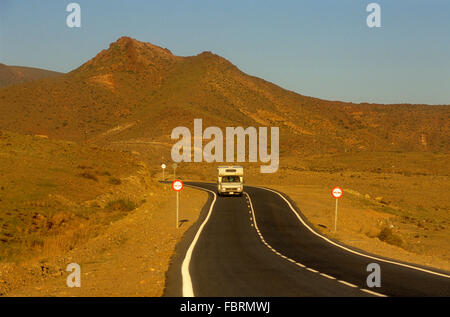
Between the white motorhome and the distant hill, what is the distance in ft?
235

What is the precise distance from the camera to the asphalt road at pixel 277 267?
36.8 feet

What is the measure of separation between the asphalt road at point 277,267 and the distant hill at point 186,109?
90959 mm

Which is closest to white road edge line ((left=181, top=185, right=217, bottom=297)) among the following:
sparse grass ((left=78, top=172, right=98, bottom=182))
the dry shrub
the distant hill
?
the dry shrub

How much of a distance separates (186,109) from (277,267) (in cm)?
12372

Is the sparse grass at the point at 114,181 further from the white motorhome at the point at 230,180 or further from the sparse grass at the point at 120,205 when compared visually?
the white motorhome at the point at 230,180

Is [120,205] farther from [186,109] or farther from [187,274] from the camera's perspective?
[186,109]

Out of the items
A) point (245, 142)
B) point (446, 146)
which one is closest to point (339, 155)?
point (245, 142)

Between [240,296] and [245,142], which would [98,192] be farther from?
[245,142]

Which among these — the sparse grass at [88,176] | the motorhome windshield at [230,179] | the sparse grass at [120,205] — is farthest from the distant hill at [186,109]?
the sparse grass at [120,205]

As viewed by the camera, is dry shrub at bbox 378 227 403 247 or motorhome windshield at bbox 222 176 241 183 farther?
motorhome windshield at bbox 222 176 241 183

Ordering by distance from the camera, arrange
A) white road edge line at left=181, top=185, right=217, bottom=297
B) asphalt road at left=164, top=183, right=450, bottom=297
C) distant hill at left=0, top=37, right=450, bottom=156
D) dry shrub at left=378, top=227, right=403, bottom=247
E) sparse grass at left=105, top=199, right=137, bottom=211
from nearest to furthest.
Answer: white road edge line at left=181, top=185, right=217, bottom=297, asphalt road at left=164, top=183, right=450, bottom=297, dry shrub at left=378, top=227, right=403, bottom=247, sparse grass at left=105, top=199, right=137, bottom=211, distant hill at left=0, top=37, right=450, bottom=156

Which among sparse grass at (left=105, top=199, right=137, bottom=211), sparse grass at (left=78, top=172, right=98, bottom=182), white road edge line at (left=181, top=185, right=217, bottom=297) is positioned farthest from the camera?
sparse grass at (left=78, top=172, right=98, bottom=182)

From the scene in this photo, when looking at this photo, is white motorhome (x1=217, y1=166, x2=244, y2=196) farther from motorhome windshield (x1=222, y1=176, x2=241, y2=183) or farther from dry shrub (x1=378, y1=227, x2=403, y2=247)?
dry shrub (x1=378, y1=227, x2=403, y2=247)

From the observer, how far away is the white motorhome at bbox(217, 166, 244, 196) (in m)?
43.3
